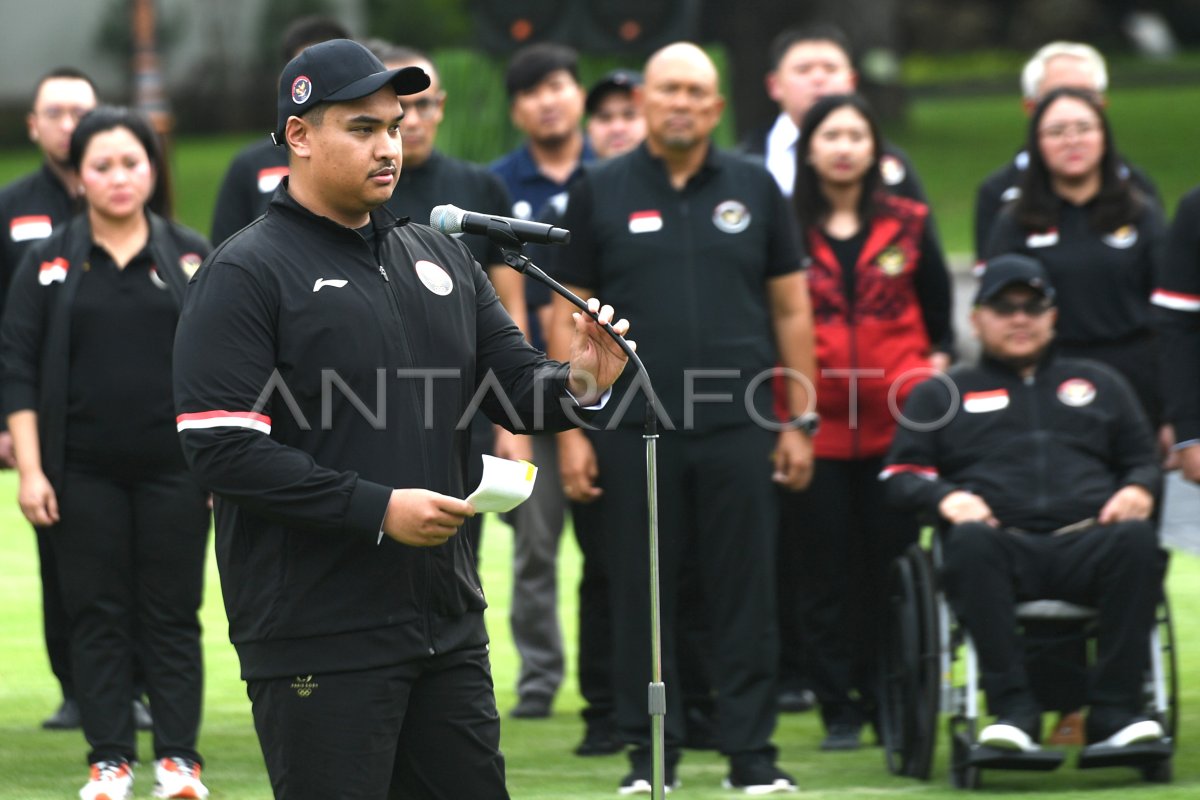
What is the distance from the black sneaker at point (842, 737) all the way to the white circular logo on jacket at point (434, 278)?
344 centimetres

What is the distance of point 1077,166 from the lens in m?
7.39

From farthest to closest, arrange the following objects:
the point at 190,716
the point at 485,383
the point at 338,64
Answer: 1. the point at 190,716
2. the point at 485,383
3. the point at 338,64

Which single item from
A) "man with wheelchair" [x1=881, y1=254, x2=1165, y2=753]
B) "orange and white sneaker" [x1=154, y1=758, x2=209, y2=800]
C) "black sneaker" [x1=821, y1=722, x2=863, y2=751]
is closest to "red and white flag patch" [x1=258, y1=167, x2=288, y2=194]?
"orange and white sneaker" [x1=154, y1=758, x2=209, y2=800]

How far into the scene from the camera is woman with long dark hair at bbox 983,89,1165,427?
734 cm

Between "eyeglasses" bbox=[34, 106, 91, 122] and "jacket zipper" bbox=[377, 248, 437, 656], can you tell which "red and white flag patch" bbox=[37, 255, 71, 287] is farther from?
"jacket zipper" bbox=[377, 248, 437, 656]

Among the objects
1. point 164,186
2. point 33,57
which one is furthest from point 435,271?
point 33,57

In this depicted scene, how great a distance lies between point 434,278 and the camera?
14.0ft

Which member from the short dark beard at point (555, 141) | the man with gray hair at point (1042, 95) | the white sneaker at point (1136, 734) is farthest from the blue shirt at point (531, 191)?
the white sneaker at point (1136, 734)

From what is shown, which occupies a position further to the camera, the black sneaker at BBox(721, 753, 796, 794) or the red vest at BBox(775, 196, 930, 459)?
the red vest at BBox(775, 196, 930, 459)

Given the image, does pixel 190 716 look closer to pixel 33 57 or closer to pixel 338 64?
pixel 338 64

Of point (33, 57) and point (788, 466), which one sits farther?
point (33, 57)

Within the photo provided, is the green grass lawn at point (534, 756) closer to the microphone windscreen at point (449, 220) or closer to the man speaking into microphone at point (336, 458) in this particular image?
the man speaking into microphone at point (336, 458)

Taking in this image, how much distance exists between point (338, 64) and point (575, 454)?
275 cm

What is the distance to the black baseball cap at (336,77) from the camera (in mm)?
4055
